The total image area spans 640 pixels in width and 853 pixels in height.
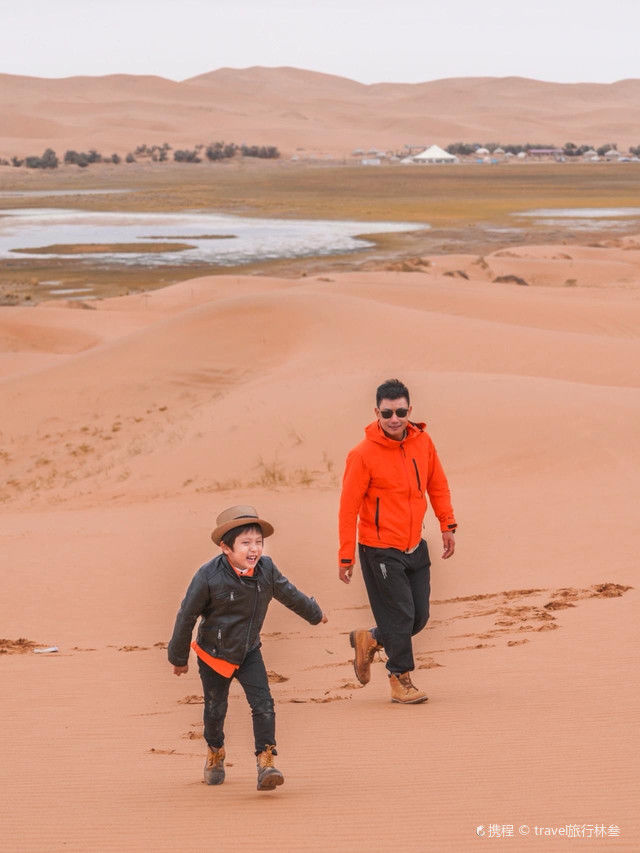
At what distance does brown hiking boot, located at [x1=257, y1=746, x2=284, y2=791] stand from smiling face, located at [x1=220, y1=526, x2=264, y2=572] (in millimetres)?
705

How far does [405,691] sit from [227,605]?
61.7 inches

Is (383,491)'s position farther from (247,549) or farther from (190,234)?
(190,234)

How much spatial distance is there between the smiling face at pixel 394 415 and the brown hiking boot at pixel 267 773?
1646mm

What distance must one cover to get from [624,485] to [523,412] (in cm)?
236

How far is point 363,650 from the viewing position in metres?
6.11

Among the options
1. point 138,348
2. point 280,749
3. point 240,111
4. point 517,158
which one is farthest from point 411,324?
point 240,111

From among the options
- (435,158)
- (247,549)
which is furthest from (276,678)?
(435,158)

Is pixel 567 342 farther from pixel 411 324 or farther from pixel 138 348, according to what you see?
pixel 138 348

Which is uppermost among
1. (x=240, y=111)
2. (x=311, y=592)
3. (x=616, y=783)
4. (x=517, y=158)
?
(x=240, y=111)

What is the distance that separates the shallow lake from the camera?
40.3 m

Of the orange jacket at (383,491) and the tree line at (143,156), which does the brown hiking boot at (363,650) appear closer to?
the orange jacket at (383,491)

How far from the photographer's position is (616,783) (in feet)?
14.7

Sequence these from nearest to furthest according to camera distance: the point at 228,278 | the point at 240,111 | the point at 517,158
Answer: the point at 228,278
the point at 517,158
the point at 240,111

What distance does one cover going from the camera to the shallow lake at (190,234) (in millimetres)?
40281
